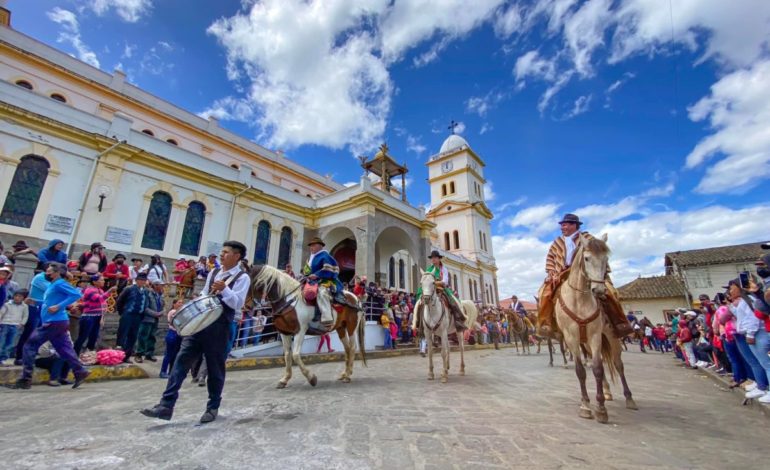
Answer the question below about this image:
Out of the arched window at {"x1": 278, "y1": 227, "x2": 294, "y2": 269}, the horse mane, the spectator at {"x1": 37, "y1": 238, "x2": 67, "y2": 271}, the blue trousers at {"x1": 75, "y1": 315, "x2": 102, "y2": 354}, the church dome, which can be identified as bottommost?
the blue trousers at {"x1": 75, "y1": 315, "x2": 102, "y2": 354}

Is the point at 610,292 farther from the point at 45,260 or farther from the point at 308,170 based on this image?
the point at 308,170

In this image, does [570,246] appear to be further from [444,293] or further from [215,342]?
[215,342]

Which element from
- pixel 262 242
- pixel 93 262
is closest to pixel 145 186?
pixel 262 242

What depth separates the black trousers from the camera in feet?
10.8

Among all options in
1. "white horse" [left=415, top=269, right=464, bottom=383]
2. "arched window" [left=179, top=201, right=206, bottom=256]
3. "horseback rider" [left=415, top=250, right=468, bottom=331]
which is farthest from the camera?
"arched window" [left=179, top=201, right=206, bottom=256]

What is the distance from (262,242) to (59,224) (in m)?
7.66

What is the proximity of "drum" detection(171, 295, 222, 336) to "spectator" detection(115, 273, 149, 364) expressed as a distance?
4645 millimetres

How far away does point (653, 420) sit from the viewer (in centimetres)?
370

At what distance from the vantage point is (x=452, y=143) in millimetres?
41625

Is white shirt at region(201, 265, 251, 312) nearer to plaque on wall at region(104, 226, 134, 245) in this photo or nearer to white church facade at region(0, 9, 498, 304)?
white church facade at region(0, 9, 498, 304)

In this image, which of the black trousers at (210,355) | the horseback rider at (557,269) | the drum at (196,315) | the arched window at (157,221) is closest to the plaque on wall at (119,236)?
the arched window at (157,221)

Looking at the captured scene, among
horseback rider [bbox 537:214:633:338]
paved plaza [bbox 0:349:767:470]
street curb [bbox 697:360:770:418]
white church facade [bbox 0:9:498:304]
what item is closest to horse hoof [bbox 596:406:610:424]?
paved plaza [bbox 0:349:767:470]

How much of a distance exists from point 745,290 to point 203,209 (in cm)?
1758

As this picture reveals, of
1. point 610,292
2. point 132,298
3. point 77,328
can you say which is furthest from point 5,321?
point 610,292
